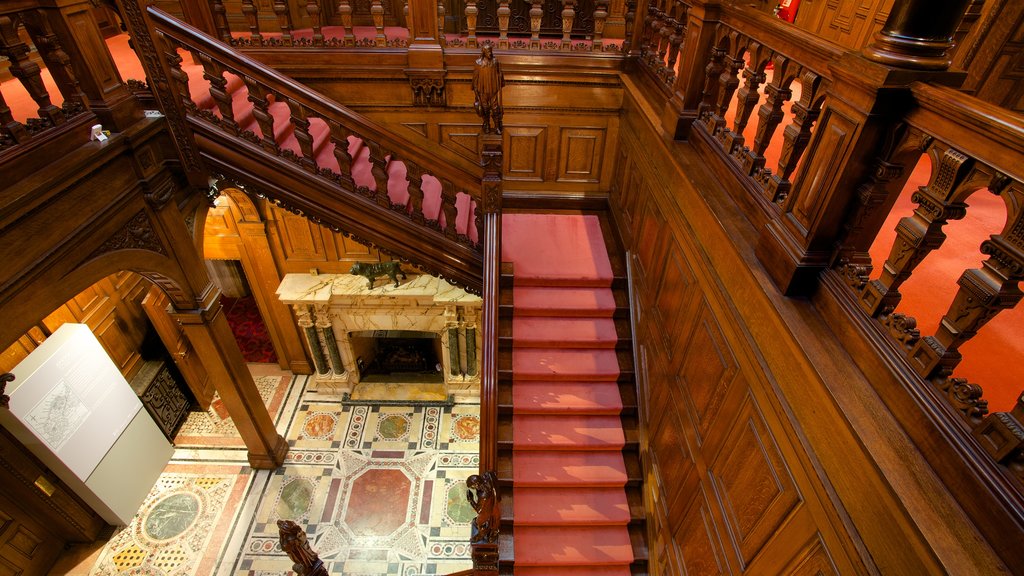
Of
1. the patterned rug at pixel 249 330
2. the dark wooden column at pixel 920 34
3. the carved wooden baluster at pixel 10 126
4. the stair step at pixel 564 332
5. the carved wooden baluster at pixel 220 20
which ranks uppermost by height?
the dark wooden column at pixel 920 34

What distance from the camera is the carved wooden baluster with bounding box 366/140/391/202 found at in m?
3.24

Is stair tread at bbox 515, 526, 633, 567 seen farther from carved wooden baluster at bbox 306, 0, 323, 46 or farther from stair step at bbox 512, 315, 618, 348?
carved wooden baluster at bbox 306, 0, 323, 46

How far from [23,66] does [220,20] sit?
2.09 metres

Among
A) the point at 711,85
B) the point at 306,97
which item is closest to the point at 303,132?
the point at 306,97

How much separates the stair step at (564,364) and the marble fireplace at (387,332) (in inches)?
71.6

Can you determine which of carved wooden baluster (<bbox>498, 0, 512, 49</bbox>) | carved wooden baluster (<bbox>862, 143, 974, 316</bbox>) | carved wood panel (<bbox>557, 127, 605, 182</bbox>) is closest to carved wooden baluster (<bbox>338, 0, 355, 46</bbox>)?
carved wooden baluster (<bbox>498, 0, 512, 49</bbox>)

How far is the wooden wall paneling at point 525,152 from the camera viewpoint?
4461 millimetres

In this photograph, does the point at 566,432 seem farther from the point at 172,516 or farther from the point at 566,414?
the point at 172,516

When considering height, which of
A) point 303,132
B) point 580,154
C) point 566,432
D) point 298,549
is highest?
point 303,132

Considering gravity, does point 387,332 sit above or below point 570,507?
below

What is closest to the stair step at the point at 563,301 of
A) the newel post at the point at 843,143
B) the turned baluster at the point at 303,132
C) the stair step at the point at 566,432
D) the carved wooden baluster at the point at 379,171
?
the stair step at the point at 566,432

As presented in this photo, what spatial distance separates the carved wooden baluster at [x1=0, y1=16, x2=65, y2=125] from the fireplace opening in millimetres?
4312

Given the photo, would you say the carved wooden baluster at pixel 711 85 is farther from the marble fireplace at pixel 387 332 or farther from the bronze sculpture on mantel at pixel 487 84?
the marble fireplace at pixel 387 332

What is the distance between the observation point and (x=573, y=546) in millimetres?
3545
